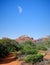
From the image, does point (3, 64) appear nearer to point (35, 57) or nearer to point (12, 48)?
point (35, 57)

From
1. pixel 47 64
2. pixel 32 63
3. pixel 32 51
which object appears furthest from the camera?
pixel 32 51

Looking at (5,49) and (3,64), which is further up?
(5,49)

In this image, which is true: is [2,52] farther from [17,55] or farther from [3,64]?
[3,64]

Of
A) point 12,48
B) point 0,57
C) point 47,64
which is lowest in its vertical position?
point 47,64

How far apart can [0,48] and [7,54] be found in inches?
106

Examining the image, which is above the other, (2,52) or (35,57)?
(2,52)

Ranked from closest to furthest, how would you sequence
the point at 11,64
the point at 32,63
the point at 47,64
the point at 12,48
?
the point at 47,64, the point at 32,63, the point at 11,64, the point at 12,48

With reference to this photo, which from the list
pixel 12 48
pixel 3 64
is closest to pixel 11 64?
pixel 3 64

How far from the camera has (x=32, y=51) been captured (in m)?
30.0

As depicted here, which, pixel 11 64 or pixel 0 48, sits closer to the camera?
pixel 11 64

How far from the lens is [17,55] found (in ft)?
105

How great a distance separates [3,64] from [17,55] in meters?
5.52

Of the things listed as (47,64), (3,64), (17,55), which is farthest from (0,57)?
(47,64)

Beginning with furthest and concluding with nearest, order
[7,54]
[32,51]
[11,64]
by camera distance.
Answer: [7,54] < [32,51] < [11,64]
